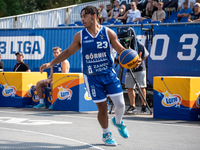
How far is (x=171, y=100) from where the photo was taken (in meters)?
9.18

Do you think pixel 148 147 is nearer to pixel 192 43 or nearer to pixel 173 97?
pixel 173 97

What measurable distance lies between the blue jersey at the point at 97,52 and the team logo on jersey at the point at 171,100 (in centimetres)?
392

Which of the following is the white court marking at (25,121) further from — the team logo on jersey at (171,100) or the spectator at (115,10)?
the spectator at (115,10)

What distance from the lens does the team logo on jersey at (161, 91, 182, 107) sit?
9117mm

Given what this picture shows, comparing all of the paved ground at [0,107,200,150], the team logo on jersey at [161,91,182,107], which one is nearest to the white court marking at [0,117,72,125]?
the paved ground at [0,107,200,150]

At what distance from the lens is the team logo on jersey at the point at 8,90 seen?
1191cm

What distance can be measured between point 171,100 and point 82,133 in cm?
310

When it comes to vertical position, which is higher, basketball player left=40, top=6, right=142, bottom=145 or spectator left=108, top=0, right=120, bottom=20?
spectator left=108, top=0, right=120, bottom=20

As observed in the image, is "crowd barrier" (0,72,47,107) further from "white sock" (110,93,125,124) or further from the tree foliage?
the tree foliage

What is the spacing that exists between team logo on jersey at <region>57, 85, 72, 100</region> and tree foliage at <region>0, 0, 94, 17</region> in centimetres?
1853

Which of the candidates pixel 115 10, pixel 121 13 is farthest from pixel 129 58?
pixel 115 10

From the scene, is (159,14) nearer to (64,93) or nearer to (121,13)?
(121,13)

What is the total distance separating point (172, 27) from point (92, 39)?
703cm

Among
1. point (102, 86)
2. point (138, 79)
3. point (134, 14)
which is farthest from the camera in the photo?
point (134, 14)
